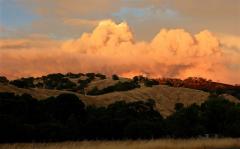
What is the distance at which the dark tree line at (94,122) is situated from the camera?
109ft

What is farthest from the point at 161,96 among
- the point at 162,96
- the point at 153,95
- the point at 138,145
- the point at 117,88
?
the point at 138,145

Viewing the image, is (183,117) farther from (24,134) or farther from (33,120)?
(24,134)

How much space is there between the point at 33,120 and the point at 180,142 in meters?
14.1

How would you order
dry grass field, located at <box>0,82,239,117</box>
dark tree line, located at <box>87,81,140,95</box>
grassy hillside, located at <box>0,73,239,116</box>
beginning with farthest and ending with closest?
dark tree line, located at <box>87,81,140,95</box> → dry grass field, located at <box>0,82,239,117</box> → grassy hillside, located at <box>0,73,239,116</box>

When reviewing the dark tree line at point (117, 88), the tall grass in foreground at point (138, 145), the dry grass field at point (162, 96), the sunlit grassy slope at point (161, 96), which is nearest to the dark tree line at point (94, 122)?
the tall grass in foreground at point (138, 145)

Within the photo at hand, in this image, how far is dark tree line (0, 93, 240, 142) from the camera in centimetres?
3312

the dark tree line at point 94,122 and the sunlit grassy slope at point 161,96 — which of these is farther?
the sunlit grassy slope at point 161,96

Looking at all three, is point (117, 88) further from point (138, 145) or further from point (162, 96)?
point (138, 145)

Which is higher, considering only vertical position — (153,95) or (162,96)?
(153,95)

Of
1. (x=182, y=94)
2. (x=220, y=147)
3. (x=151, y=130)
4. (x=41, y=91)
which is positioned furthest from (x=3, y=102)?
(x=182, y=94)

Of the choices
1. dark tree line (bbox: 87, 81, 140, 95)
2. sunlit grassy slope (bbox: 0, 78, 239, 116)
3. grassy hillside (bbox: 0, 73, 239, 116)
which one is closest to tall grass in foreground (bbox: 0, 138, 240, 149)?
grassy hillside (bbox: 0, 73, 239, 116)

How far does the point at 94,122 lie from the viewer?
126 ft

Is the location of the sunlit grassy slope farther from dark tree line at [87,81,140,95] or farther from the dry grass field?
dark tree line at [87,81,140,95]

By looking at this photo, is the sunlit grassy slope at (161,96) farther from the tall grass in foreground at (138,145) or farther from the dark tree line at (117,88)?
the tall grass in foreground at (138,145)
